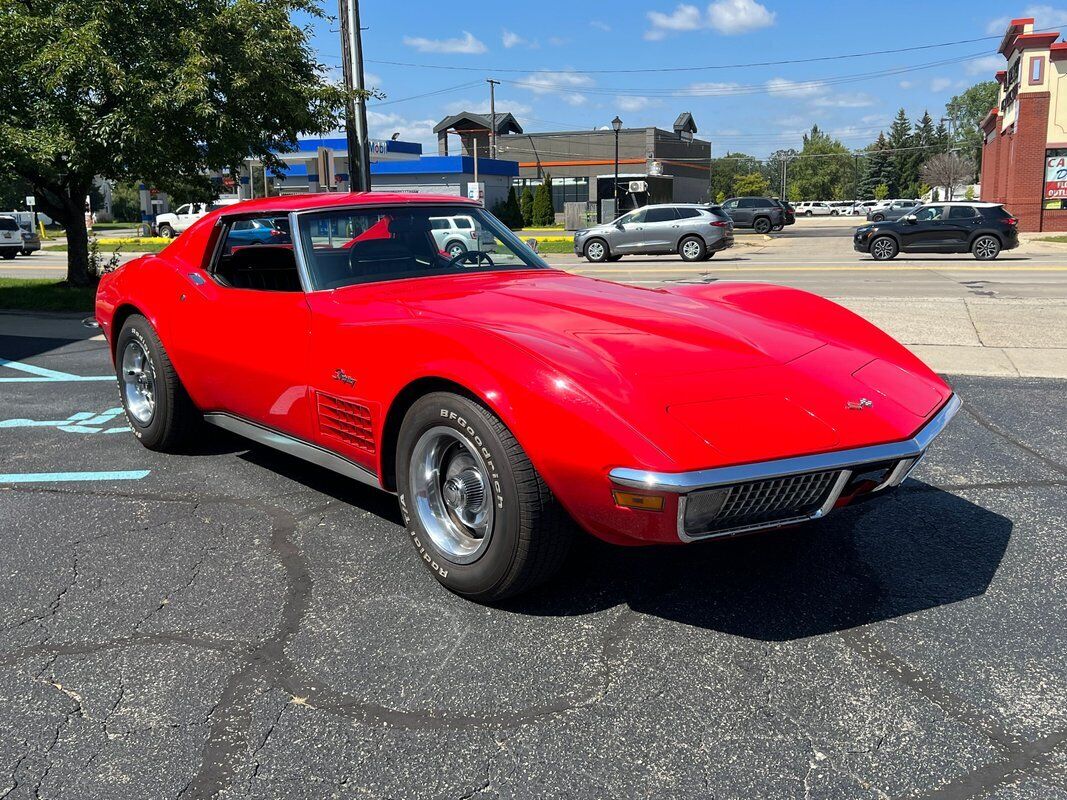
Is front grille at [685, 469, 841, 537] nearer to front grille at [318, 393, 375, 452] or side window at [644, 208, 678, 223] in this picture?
front grille at [318, 393, 375, 452]

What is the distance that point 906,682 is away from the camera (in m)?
2.72

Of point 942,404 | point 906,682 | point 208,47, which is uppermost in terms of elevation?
point 208,47

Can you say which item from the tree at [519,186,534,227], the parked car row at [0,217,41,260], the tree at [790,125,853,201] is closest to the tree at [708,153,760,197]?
the tree at [790,125,853,201]

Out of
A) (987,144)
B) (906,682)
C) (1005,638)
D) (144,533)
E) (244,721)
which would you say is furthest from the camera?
(987,144)

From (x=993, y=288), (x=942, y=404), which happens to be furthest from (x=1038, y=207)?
(x=942, y=404)

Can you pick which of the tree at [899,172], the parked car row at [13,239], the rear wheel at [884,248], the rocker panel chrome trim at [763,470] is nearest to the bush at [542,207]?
A: the parked car row at [13,239]

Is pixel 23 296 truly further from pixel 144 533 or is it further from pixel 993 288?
pixel 993 288

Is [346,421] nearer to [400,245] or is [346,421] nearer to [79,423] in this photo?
[400,245]

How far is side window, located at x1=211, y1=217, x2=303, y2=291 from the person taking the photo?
421 cm

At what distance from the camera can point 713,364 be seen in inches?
120

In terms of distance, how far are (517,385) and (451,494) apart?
61 cm

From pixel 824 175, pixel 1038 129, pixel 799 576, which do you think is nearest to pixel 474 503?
pixel 799 576

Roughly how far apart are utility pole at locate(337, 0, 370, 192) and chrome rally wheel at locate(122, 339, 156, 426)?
536 inches

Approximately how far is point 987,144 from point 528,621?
52027 mm
